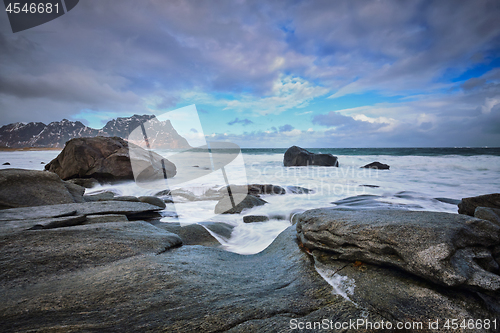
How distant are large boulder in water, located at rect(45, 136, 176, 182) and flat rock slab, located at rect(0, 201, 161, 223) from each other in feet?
20.3

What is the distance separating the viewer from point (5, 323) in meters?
1.23

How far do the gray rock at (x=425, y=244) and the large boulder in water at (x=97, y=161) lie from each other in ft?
32.2

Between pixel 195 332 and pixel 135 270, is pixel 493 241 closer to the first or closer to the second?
pixel 195 332

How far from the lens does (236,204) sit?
6543mm

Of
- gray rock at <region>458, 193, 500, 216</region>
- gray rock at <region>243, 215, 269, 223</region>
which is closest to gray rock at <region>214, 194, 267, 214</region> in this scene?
gray rock at <region>243, 215, 269, 223</region>

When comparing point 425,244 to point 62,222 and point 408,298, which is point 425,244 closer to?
point 408,298

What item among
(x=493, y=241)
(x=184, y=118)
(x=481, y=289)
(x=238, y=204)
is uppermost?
(x=184, y=118)

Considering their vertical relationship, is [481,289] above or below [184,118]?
below

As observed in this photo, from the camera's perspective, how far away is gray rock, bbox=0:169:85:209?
13.9 feet

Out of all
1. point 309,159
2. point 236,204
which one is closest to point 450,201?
point 236,204

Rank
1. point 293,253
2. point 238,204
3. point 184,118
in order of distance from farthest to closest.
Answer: point 238,204, point 184,118, point 293,253

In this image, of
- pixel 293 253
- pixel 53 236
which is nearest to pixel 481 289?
pixel 293 253

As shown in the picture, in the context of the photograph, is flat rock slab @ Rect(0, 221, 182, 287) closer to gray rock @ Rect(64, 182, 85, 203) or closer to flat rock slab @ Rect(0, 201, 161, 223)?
flat rock slab @ Rect(0, 201, 161, 223)

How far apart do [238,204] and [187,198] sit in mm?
2201
